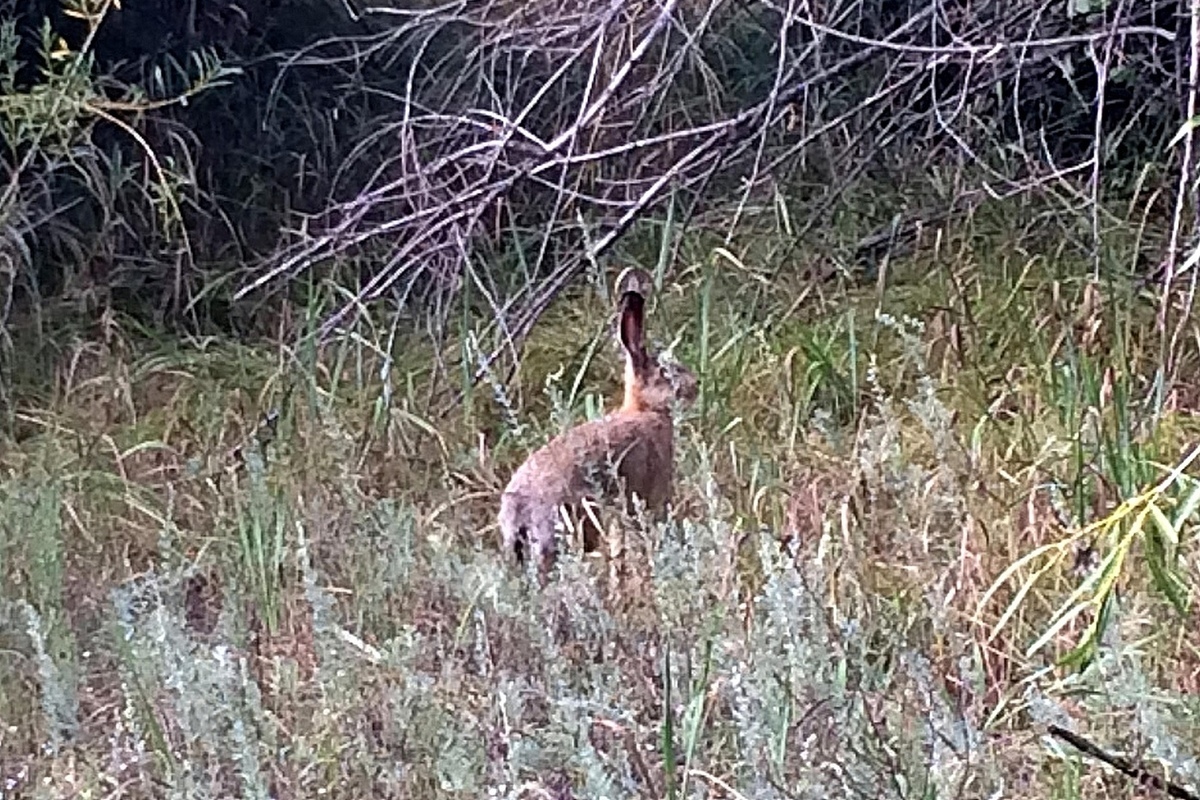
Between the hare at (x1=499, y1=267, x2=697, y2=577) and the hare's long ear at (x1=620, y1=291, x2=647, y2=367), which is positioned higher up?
A: the hare's long ear at (x1=620, y1=291, x2=647, y2=367)

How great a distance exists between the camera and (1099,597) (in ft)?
4.96

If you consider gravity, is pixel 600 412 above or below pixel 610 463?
below

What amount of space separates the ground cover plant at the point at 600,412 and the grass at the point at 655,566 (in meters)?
0.01

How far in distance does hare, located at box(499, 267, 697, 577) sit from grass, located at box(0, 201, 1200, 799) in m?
0.06

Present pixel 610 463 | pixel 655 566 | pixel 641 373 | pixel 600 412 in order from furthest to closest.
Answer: pixel 600 412 → pixel 641 373 → pixel 610 463 → pixel 655 566

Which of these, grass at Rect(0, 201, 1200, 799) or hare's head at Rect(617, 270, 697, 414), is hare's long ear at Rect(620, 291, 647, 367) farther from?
grass at Rect(0, 201, 1200, 799)

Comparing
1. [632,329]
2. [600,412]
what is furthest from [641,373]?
[600,412]

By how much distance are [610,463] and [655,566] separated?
1.47 feet

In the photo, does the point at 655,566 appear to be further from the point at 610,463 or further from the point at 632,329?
the point at 632,329

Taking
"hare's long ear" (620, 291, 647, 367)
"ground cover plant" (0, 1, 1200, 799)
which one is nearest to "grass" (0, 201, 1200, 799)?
"ground cover plant" (0, 1, 1200, 799)

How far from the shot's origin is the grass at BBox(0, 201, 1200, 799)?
2.36 m

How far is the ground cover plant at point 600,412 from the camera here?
246 centimetres

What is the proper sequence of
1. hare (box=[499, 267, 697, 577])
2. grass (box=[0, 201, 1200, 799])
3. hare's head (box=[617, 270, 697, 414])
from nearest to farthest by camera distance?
grass (box=[0, 201, 1200, 799]) < hare (box=[499, 267, 697, 577]) < hare's head (box=[617, 270, 697, 414])

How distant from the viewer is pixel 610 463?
3191 mm
